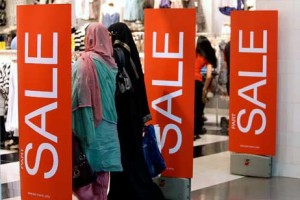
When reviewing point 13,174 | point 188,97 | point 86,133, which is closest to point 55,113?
point 86,133

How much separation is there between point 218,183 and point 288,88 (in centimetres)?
131

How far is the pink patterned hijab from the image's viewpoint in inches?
187

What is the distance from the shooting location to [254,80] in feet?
23.6

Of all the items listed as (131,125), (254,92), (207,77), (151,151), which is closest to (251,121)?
(254,92)

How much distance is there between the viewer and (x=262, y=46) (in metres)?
7.10

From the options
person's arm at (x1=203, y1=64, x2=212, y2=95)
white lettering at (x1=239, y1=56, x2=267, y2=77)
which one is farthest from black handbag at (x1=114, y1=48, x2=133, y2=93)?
→ person's arm at (x1=203, y1=64, x2=212, y2=95)

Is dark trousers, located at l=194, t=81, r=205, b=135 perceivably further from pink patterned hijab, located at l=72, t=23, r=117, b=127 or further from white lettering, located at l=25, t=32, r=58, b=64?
white lettering, located at l=25, t=32, r=58, b=64

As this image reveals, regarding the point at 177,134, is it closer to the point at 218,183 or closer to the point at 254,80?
the point at 218,183

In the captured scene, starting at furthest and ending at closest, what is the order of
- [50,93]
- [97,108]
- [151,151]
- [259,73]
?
[259,73]
[151,151]
[97,108]
[50,93]

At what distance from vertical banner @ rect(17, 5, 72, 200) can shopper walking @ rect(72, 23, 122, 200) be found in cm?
25

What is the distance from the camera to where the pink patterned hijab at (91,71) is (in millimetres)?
4738

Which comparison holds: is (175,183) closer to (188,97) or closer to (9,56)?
(188,97)

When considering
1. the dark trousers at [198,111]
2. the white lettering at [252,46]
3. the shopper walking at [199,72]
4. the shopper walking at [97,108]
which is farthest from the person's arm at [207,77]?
the shopper walking at [97,108]

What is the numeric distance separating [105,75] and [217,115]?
7.12 metres
